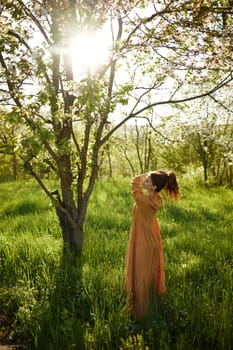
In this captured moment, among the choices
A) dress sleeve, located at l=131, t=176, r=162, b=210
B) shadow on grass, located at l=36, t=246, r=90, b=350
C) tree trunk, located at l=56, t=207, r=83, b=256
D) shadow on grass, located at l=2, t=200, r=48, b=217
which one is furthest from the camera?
shadow on grass, located at l=2, t=200, r=48, b=217

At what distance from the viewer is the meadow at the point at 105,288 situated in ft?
12.5

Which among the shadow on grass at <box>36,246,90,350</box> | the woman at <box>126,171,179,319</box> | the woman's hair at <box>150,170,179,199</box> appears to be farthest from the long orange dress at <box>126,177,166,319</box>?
the shadow on grass at <box>36,246,90,350</box>

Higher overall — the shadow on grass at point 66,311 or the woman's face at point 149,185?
the woman's face at point 149,185

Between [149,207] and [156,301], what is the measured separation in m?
1.04

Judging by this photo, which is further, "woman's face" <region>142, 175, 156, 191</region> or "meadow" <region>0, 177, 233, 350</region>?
"woman's face" <region>142, 175, 156, 191</region>

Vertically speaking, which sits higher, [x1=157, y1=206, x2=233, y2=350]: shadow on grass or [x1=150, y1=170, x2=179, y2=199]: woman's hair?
[x1=150, y1=170, x2=179, y2=199]: woman's hair

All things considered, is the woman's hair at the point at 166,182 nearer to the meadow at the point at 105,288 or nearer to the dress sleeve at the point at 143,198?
the dress sleeve at the point at 143,198

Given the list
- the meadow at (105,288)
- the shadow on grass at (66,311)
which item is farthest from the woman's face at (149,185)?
the shadow on grass at (66,311)

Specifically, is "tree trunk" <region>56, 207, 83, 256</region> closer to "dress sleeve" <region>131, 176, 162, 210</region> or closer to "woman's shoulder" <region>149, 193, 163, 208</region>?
"dress sleeve" <region>131, 176, 162, 210</region>

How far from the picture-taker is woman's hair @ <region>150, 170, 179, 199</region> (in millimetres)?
4383

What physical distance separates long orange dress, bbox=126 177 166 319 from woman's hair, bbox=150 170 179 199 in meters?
0.13

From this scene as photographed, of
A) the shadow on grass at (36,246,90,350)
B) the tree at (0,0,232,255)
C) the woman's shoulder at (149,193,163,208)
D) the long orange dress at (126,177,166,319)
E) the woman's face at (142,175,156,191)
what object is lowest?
the shadow on grass at (36,246,90,350)

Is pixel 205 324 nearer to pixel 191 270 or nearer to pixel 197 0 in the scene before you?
pixel 191 270

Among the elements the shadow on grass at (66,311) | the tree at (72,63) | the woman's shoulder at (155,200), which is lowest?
the shadow on grass at (66,311)
